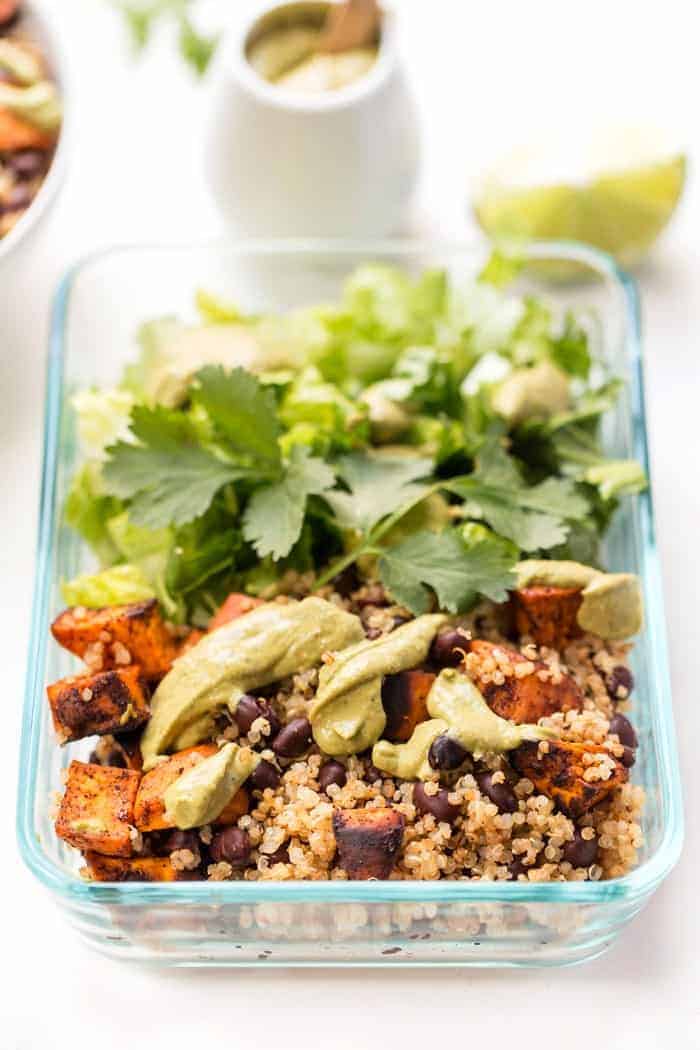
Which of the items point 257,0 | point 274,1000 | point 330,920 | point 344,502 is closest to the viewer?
point 330,920

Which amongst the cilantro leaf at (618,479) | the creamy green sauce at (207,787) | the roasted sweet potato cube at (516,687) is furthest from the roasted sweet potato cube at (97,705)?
the cilantro leaf at (618,479)

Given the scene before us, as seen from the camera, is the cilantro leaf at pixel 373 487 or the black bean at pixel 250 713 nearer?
the black bean at pixel 250 713

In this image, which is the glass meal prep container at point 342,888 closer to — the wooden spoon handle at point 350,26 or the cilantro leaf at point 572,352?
the cilantro leaf at point 572,352

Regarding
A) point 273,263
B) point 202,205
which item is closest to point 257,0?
point 202,205

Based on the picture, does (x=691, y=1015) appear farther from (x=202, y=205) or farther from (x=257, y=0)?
(x=257, y=0)

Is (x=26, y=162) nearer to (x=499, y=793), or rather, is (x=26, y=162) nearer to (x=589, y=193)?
(x=589, y=193)

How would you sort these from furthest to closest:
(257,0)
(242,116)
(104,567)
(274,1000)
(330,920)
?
(257,0) < (242,116) < (104,567) < (274,1000) < (330,920)

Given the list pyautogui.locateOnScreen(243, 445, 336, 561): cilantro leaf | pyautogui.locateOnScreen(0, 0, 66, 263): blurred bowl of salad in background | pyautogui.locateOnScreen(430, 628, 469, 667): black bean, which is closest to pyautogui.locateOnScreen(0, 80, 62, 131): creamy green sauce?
pyautogui.locateOnScreen(0, 0, 66, 263): blurred bowl of salad in background
